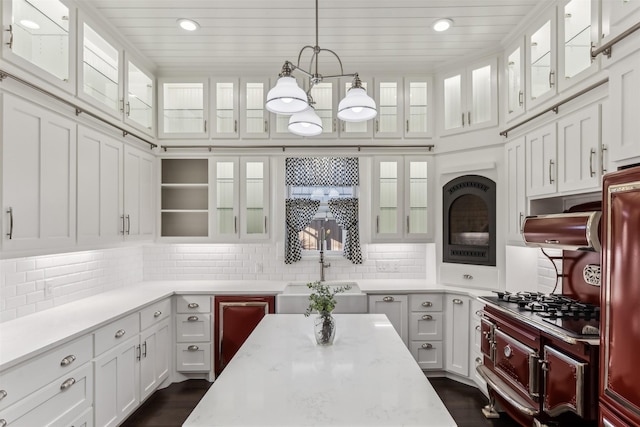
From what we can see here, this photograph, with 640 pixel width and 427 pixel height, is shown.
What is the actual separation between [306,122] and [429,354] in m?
2.69

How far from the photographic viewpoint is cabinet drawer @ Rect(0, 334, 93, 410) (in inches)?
65.8

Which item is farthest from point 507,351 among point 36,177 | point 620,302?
point 36,177

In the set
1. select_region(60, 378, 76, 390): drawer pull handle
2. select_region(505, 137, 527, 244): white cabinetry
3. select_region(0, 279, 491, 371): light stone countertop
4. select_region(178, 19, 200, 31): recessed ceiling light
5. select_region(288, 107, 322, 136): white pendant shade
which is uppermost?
select_region(178, 19, 200, 31): recessed ceiling light

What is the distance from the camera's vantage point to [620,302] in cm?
138

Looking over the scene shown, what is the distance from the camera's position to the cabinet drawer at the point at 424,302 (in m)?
3.47

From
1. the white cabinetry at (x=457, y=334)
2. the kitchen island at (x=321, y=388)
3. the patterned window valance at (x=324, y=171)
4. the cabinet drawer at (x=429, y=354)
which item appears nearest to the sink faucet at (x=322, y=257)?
the patterned window valance at (x=324, y=171)

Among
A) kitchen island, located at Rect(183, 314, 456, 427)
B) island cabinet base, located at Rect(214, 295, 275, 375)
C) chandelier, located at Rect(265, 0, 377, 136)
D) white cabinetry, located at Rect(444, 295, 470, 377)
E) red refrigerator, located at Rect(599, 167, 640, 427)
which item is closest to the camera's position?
kitchen island, located at Rect(183, 314, 456, 427)

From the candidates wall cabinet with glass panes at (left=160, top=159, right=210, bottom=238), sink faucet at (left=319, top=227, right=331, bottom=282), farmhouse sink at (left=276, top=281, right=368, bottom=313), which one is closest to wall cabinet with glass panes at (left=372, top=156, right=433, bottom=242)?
sink faucet at (left=319, top=227, right=331, bottom=282)

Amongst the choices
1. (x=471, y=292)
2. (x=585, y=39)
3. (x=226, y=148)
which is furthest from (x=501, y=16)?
(x=226, y=148)

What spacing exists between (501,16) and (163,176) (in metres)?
3.63

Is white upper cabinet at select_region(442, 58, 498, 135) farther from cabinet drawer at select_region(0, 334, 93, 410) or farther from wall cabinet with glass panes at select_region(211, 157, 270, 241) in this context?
cabinet drawer at select_region(0, 334, 93, 410)

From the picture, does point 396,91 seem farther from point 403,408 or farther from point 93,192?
point 403,408

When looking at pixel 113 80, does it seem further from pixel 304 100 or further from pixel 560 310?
pixel 560 310

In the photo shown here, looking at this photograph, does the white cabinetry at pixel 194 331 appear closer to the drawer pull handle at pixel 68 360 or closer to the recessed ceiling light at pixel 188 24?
the drawer pull handle at pixel 68 360
